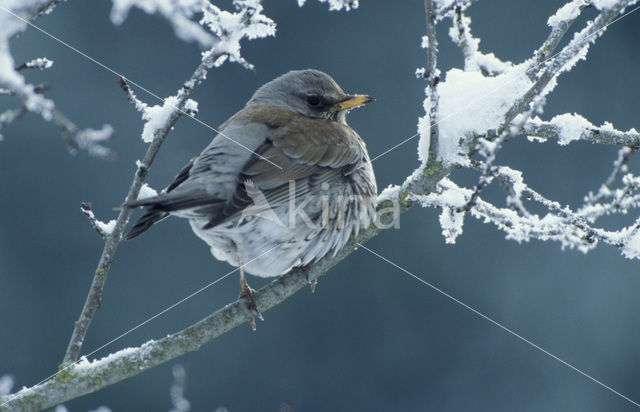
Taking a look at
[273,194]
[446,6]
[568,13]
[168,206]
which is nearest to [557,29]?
[568,13]

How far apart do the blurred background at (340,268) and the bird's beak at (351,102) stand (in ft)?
21.0

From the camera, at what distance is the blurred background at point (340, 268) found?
1102cm

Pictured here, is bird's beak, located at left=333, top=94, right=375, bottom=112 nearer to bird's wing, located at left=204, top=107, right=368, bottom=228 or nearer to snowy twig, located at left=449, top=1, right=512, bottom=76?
bird's wing, located at left=204, top=107, right=368, bottom=228

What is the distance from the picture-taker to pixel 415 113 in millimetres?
11945

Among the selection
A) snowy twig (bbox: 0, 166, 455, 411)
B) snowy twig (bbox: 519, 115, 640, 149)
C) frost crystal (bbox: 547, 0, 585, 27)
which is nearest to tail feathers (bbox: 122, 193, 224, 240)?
snowy twig (bbox: 0, 166, 455, 411)

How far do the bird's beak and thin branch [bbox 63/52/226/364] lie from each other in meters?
1.57

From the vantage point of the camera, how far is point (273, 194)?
3.57 metres

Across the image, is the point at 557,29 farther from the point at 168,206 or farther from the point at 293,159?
the point at 168,206

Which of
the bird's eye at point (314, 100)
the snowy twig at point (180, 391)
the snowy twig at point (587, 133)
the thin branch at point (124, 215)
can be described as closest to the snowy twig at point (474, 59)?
the snowy twig at point (587, 133)

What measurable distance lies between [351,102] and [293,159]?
0.83m

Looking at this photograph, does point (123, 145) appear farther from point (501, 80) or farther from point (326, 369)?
point (501, 80)

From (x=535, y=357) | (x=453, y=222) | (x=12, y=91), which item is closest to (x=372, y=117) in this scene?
(x=535, y=357)

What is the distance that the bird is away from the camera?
336cm

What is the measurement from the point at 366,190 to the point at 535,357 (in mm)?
9497
